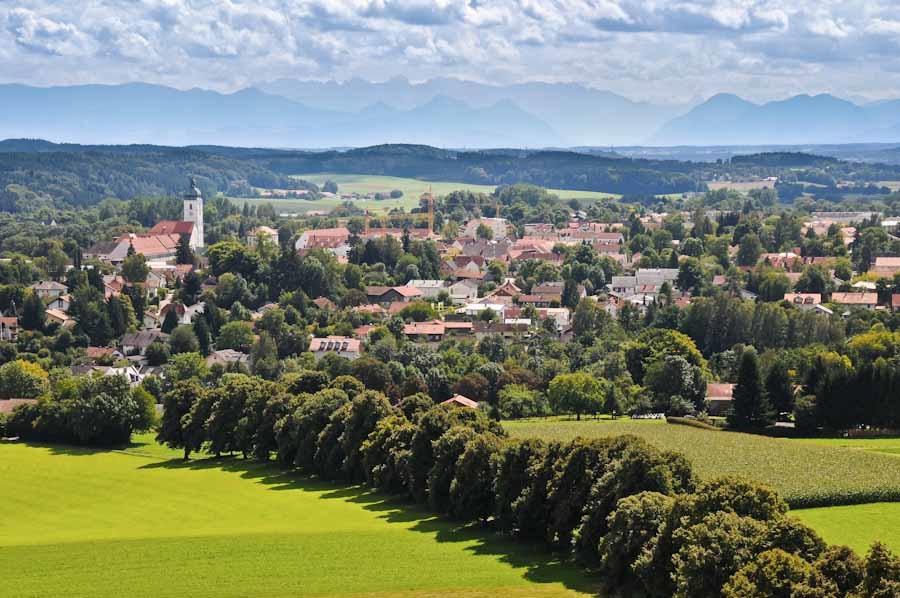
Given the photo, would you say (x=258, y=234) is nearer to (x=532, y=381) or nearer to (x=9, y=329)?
(x=9, y=329)

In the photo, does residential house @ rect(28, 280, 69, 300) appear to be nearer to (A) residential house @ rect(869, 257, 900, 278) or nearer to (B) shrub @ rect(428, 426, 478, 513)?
(A) residential house @ rect(869, 257, 900, 278)

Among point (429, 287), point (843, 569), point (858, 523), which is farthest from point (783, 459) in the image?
point (429, 287)

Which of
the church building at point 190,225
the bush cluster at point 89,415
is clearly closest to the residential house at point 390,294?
the church building at point 190,225

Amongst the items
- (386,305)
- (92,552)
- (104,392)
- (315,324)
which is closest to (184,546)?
(92,552)

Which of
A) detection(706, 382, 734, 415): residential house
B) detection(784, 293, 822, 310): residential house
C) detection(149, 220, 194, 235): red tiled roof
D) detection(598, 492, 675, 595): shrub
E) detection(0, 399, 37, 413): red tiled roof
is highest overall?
detection(598, 492, 675, 595): shrub

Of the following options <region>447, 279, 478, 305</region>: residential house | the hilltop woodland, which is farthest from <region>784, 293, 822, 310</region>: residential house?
<region>447, 279, 478, 305</region>: residential house

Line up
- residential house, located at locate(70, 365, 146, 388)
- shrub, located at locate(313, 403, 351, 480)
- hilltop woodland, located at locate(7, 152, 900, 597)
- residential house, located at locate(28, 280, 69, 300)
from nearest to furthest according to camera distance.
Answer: hilltop woodland, located at locate(7, 152, 900, 597) → shrub, located at locate(313, 403, 351, 480) → residential house, located at locate(70, 365, 146, 388) → residential house, located at locate(28, 280, 69, 300)

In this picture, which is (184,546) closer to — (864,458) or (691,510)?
(691,510)
